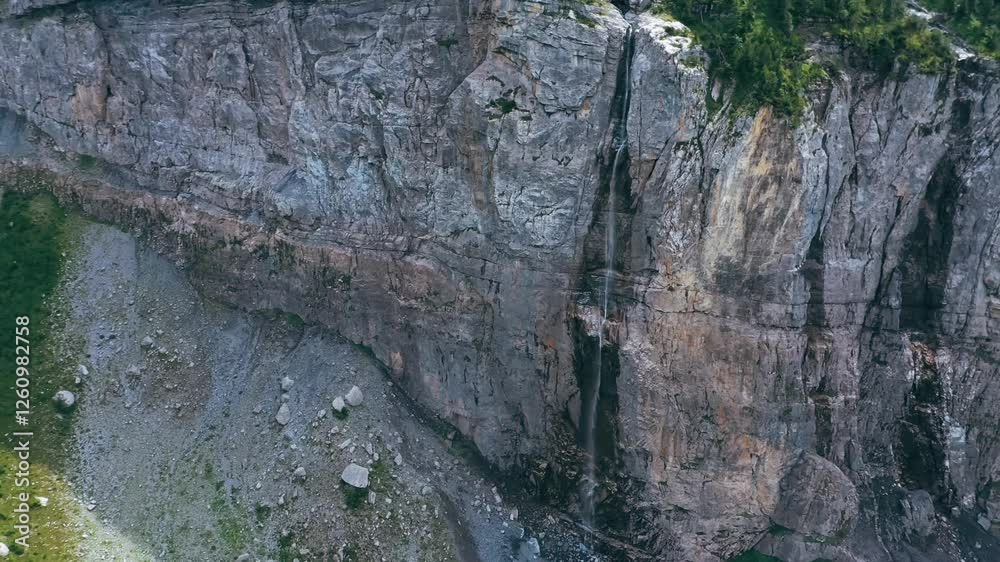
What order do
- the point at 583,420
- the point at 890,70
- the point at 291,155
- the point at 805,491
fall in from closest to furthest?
the point at 890,70 → the point at 805,491 → the point at 583,420 → the point at 291,155

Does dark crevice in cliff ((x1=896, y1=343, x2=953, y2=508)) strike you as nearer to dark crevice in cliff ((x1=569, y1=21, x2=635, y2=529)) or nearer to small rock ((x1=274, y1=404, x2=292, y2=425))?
dark crevice in cliff ((x1=569, y1=21, x2=635, y2=529))

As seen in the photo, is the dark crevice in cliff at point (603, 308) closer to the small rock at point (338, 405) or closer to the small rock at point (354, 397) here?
the small rock at point (354, 397)

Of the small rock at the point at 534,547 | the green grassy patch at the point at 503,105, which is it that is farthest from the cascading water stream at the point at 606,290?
the green grassy patch at the point at 503,105

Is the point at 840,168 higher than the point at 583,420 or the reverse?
higher

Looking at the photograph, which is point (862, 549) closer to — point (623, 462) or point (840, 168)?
point (623, 462)

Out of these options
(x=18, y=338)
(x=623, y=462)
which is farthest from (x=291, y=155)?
(x=623, y=462)

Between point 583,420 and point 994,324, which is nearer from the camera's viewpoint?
point 994,324
